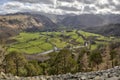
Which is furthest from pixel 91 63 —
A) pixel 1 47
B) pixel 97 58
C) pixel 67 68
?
pixel 1 47

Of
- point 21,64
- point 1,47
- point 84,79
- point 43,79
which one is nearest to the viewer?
point 84,79

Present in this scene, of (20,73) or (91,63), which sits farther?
(91,63)

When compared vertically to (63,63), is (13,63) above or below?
above

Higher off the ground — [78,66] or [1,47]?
[1,47]

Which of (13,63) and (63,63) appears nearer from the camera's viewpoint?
(13,63)

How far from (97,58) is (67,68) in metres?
21.5

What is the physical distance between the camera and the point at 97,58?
5423 inches

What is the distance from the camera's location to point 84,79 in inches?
1203

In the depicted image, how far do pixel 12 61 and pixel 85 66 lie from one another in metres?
34.0

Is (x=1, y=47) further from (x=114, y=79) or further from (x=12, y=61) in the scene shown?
(x=114, y=79)

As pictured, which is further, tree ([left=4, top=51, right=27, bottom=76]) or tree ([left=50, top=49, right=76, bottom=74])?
tree ([left=50, top=49, right=76, bottom=74])

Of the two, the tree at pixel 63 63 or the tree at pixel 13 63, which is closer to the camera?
the tree at pixel 13 63

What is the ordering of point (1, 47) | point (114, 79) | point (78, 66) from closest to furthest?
point (114, 79), point (1, 47), point (78, 66)

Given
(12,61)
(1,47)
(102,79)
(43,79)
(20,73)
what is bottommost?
(20,73)
